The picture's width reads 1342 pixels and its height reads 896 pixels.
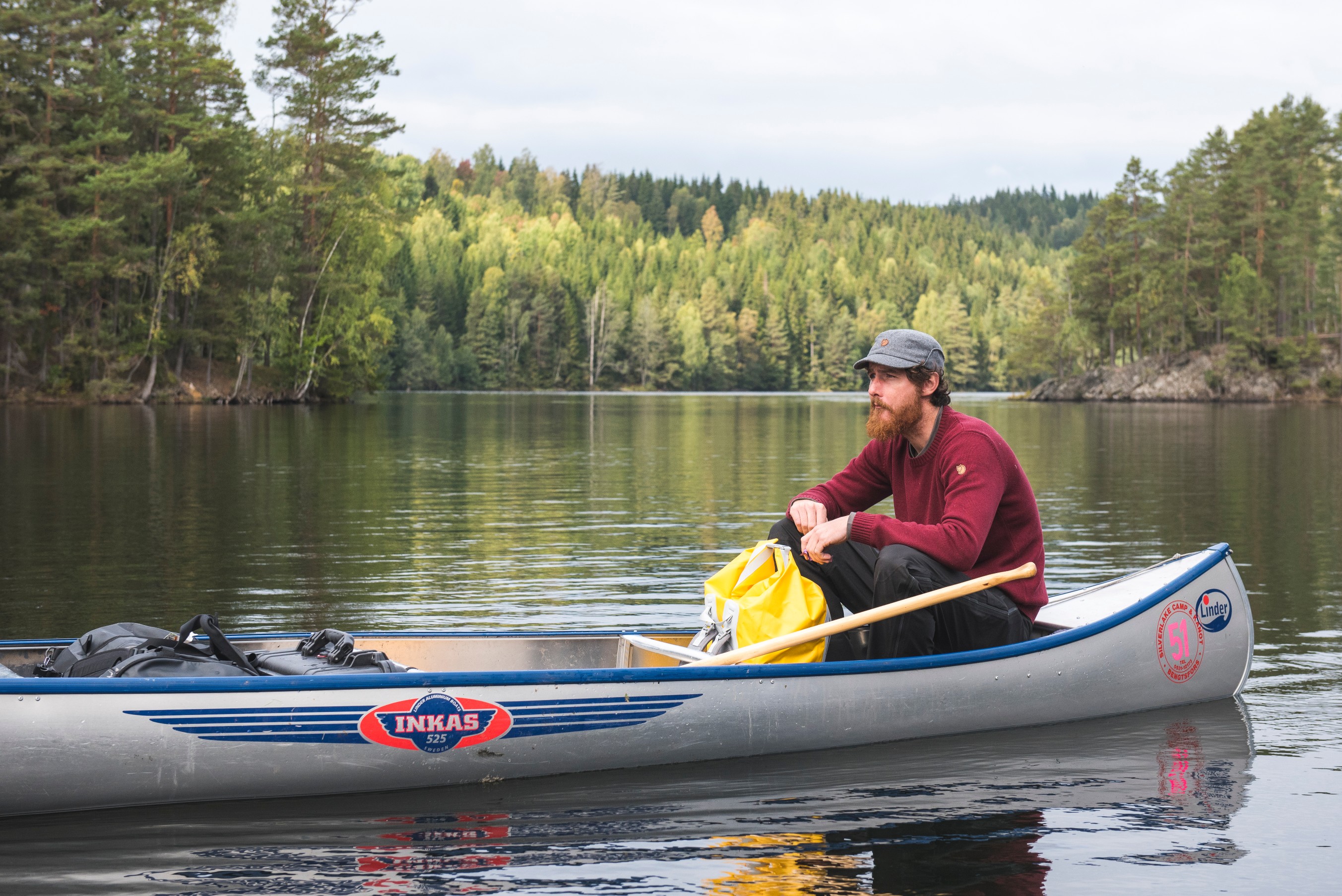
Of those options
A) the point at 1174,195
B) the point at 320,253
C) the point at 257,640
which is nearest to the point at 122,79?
A: the point at 320,253

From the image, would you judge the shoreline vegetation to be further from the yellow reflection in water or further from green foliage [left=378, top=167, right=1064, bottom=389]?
the yellow reflection in water

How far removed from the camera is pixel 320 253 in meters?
61.2

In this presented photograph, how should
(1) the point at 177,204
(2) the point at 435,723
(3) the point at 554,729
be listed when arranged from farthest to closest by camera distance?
(1) the point at 177,204
(3) the point at 554,729
(2) the point at 435,723

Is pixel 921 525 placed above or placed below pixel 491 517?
above

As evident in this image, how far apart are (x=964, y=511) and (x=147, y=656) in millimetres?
4092

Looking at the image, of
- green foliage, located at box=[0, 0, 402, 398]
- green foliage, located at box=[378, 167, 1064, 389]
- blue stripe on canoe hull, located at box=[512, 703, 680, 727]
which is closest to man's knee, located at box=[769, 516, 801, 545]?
blue stripe on canoe hull, located at box=[512, 703, 680, 727]

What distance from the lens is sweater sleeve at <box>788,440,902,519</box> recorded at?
7090mm

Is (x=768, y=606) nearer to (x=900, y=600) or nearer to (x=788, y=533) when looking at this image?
(x=788, y=533)

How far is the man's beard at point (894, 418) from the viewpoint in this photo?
6.57 meters

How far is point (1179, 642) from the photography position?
24.9 feet

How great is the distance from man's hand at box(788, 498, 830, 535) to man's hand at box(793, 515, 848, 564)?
0.70 ft

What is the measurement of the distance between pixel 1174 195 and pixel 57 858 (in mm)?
93428

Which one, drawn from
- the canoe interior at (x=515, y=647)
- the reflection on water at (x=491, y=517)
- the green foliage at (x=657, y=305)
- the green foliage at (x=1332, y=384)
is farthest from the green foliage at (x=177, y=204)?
the green foliage at (x=1332, y=384)

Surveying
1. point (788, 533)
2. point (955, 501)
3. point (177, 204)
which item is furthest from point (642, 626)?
point (177, 204)
